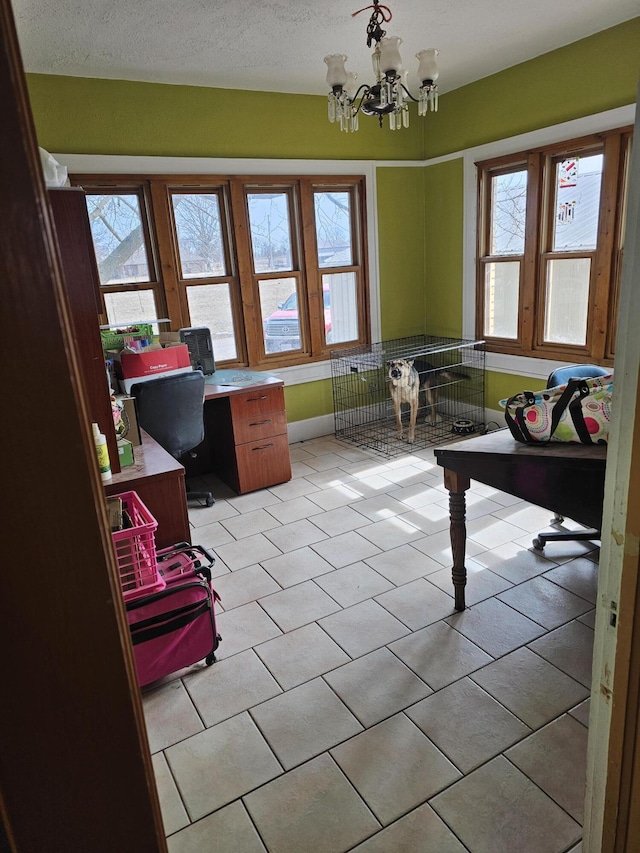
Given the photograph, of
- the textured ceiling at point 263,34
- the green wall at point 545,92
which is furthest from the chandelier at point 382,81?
the green wall at point 545,92

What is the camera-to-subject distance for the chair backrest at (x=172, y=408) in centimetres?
314

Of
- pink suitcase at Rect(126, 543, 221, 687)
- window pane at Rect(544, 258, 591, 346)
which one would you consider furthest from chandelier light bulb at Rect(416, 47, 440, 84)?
pink suitcase at Rect(126, 543, 221, 687)

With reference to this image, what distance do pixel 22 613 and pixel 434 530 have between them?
2.84 metres

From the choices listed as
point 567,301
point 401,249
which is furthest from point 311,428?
point 567,301

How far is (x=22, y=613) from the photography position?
584 mm

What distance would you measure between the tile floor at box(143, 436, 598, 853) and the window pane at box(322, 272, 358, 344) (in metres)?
2.20

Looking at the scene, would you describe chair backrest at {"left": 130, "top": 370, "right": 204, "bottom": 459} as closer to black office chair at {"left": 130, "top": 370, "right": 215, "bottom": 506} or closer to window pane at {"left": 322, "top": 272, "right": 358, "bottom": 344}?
black office chair at {"left": 130, "top": 370, "right": 215, "bottom": 506}

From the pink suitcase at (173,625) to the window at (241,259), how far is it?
2538 mm

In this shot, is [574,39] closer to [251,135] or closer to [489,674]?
[251,135]

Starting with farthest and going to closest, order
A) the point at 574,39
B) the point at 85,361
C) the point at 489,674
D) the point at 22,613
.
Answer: the point at 574,39
the point at 85,361
the point at 489,674
the point at 22,613

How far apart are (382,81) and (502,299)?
2.57 metres

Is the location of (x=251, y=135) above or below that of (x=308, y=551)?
above

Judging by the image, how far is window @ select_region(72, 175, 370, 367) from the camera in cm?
396

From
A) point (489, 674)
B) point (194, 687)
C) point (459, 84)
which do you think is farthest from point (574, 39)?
point (194, 687)
